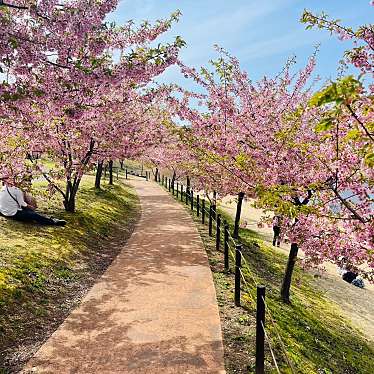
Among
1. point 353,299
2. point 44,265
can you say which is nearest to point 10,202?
point 44,265

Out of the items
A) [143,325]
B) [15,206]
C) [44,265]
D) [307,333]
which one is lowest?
[307,333]

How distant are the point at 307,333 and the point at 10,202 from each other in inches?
382

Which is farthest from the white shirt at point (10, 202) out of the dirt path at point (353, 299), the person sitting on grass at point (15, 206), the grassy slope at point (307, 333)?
the dirt path at point (353, 299)

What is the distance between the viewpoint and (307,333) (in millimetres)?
9859

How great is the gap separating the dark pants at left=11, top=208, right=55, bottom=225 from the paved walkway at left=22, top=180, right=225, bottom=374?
117 inches

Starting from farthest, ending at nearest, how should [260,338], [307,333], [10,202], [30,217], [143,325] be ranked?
[30,217] → [10,202] → [307,333] → [143,325] → [260,338]

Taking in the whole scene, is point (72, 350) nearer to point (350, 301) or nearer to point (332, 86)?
point (332, 86)

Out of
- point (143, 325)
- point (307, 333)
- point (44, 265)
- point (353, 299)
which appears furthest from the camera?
point (353, 299)

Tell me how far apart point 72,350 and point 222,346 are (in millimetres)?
2521

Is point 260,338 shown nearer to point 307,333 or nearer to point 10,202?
point 307,333

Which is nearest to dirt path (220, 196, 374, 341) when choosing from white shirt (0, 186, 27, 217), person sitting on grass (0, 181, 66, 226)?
person sitting on grass (0, 181, 66, 226)

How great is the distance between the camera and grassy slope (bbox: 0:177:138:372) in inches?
301

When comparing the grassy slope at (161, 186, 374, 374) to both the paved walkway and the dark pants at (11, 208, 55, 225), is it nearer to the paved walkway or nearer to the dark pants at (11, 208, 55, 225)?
the paved walkway

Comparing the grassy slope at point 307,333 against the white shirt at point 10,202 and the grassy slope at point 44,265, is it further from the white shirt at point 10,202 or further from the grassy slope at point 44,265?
the white shirt at point 10,202
